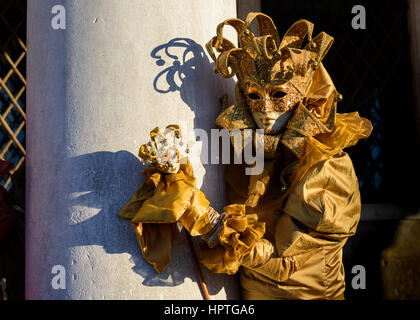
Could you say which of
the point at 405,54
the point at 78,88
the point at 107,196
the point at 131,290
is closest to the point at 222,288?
the point at 131,290

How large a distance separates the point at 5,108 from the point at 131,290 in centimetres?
178

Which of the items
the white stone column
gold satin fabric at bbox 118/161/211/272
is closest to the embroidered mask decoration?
the white stone column

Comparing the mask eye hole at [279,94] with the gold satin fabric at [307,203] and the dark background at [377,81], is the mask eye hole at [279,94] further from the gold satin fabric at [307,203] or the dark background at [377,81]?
the dark background at [377,81]

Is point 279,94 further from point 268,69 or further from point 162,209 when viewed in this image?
point 162,209

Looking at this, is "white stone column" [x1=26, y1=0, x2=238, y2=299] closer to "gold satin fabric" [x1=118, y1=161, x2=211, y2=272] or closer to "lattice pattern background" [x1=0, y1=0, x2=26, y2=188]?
"gold satin fabric" [x1=118, y1=161, x2=211, y2=272]

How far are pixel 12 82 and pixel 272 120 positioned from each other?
74.7 inches

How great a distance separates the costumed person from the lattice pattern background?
1.50 metres

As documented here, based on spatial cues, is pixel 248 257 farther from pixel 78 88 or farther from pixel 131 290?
pixel 78 88

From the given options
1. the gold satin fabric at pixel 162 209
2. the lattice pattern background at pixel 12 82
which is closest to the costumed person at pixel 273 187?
the gold satin fabric at pixel 162 209

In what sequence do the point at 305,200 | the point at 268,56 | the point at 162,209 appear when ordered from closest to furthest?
the point at 162,209 → the point at 305,200 → the point at 268,56

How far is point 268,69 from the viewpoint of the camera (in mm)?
1945

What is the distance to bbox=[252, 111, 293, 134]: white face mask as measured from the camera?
1.95m

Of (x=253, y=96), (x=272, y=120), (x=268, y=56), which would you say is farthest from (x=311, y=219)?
(x=268, y=56)

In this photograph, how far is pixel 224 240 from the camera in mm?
1725
